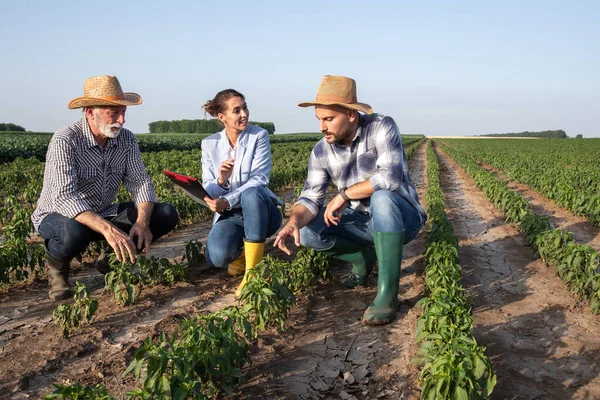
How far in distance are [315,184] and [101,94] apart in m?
1.90

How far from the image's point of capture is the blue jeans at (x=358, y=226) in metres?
3.85

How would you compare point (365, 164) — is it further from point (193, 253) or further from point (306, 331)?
point (193, 253)

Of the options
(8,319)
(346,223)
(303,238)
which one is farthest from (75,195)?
(346,223)

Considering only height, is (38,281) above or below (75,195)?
below

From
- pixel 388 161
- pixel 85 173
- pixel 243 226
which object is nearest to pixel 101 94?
pixel 85 173

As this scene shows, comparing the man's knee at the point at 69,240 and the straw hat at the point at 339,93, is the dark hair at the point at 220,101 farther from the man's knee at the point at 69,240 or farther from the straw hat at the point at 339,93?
the man's knee at the point at 69,240

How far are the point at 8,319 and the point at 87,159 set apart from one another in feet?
4.57

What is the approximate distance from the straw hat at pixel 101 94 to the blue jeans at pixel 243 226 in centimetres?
128

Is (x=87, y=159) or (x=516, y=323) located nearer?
(x=516, y=323)

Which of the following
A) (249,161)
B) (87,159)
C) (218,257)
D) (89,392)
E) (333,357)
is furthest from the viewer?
(249,161)

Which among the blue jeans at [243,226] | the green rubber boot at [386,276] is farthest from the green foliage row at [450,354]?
the blue jeans at [243,226]

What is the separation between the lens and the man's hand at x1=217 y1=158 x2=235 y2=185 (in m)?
4.61

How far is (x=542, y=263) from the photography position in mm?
5789

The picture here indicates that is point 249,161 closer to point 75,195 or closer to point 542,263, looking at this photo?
point 75,195
